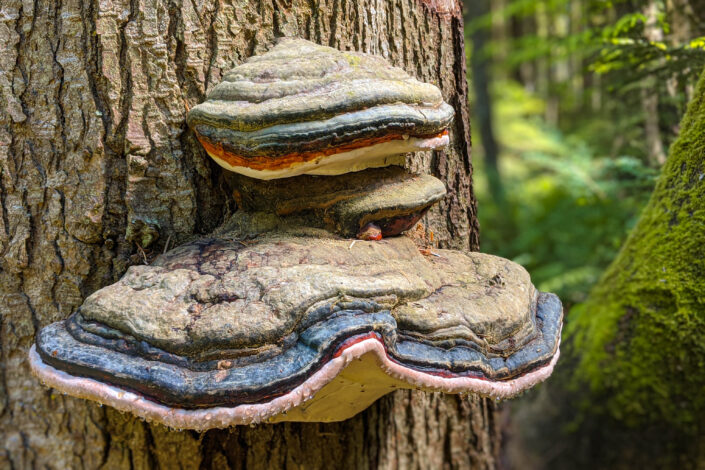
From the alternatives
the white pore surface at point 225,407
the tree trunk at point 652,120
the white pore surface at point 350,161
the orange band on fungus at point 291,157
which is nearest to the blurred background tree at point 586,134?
the tree trunk at point 652,120

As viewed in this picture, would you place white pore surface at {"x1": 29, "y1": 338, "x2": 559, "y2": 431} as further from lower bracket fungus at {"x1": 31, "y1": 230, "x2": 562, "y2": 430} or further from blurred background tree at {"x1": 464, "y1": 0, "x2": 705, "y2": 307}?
blurred background tree at {"x1": 464, "y1": 0, "x2": 705, "y2": 307}

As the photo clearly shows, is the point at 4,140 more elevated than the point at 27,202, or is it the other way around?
the point at 4,140

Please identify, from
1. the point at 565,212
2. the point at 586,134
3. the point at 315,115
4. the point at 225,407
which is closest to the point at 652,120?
the point at 565,212

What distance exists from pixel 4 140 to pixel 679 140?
2974mm

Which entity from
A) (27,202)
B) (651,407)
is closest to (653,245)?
(651,407)

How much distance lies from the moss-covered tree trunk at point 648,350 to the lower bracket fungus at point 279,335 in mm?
1057

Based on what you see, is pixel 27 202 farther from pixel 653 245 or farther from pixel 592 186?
pixel 592 186

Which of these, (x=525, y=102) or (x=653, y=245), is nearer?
(x=653, y=245)

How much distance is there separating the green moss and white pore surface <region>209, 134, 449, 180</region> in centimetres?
137

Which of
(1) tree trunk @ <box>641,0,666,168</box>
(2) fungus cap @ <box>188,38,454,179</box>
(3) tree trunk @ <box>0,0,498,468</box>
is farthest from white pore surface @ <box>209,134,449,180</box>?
(1) tree trunk @ <box>641,0,666,168</box>

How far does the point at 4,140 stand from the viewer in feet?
6.17

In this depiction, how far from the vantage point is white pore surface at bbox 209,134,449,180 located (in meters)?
1.50

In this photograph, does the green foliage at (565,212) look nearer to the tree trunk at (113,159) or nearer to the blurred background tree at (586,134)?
the blurred background tree at (586,134)

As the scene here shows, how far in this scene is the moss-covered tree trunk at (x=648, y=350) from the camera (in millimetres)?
2244
